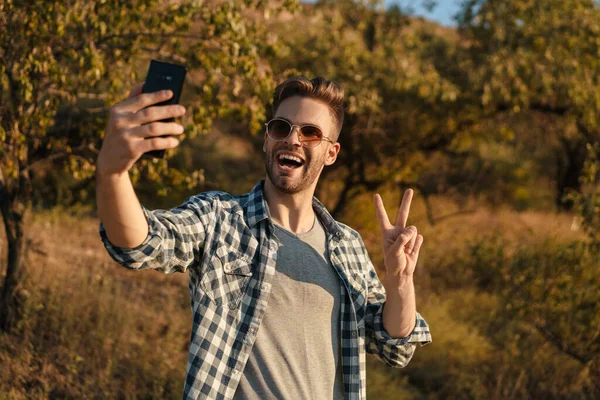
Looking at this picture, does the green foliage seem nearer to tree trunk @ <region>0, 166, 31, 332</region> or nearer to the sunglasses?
tree trunk @ <region>0, 166, 31, 332</region>

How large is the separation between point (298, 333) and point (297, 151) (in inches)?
27.9

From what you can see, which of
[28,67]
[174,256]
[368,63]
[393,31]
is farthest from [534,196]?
[174,256]

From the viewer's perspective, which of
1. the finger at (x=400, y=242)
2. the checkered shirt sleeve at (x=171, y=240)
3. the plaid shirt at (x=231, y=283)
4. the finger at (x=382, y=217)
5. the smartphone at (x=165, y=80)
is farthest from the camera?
the finger at (x=382, y=217)

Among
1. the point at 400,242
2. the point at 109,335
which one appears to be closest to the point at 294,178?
the point at 400,242

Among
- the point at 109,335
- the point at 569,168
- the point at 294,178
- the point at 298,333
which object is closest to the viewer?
the point at 298,333

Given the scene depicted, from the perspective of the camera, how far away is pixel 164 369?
5.78 meters

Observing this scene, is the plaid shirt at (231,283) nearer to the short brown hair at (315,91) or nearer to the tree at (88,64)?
the short brown hair at (315,91)

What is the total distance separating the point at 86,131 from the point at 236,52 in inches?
61.9

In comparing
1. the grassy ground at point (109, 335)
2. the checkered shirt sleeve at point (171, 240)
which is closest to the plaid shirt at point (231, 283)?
the checkered shirt sleeve at point (171, 240)

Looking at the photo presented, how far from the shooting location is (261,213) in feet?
8.51

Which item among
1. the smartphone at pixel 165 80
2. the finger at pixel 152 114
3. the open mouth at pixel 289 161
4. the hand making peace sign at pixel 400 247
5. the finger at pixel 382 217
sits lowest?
the hand making peace sign at pixel 400 247

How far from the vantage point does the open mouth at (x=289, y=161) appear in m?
2.68

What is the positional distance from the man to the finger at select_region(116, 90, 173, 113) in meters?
0.35

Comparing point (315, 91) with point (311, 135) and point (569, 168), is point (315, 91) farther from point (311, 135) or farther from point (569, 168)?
point (569, 168)
